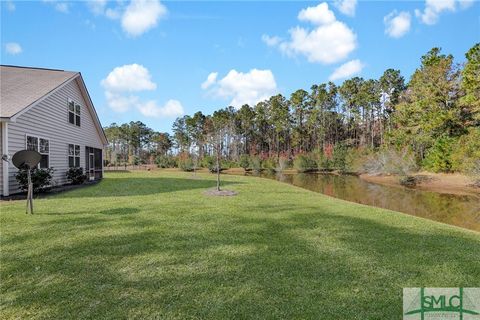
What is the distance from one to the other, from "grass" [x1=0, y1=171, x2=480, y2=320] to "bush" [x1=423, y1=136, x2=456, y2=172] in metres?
20.1

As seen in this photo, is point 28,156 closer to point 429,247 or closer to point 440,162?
point 429,247

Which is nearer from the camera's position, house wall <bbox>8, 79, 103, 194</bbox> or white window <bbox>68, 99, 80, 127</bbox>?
house wall <bbox>8, 79, 103, 194</bbox>

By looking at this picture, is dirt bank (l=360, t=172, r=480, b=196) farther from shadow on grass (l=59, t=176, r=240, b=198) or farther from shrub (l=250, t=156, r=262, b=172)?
shrub (l=250, t=156, r=262, b=172)

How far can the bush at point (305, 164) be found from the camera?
3716 centimetres

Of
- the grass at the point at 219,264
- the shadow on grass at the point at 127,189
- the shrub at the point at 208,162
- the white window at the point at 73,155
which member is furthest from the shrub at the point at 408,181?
the shrub at the point at 208,162

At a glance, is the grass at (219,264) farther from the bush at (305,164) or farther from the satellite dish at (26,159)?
the bush at (305,164)

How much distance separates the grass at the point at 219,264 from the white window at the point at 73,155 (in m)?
7.62

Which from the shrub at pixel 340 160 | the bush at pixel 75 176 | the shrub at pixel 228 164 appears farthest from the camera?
the shrub at pixel 228 164

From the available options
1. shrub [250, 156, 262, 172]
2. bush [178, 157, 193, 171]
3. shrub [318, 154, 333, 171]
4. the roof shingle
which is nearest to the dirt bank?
shrub [318, 154, 333, 171]

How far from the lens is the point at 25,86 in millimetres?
11102

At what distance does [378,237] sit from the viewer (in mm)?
5176

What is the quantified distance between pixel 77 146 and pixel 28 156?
831 centimetres

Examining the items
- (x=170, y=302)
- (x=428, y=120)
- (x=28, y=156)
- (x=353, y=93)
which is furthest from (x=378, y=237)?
(x=353, y=93)

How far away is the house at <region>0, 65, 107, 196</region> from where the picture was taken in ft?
30.0
